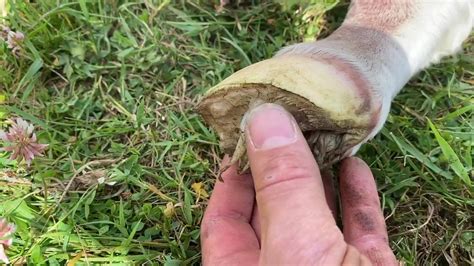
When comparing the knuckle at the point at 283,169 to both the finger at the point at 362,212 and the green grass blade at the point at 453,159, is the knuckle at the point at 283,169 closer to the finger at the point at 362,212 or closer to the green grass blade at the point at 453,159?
the finger at the point at 362,212

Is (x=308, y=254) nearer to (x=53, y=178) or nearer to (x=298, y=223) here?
(x=298, y=223)

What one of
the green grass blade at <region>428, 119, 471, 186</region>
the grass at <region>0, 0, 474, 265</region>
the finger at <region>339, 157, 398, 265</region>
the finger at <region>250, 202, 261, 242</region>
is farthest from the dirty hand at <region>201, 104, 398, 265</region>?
the green grass blade at <region>428, 119, 471, 186</region>

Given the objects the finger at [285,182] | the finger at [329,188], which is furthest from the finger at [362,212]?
the finger at [285,182]

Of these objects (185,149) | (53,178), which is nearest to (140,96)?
(185,149)

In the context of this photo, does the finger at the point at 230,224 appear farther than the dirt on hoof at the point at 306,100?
Yes

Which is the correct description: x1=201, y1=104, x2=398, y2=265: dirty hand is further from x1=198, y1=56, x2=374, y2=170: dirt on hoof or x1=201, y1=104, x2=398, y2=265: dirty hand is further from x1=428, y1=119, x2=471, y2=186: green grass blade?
x1=428, y1=119, x2=471, y2=186: green grass blade
